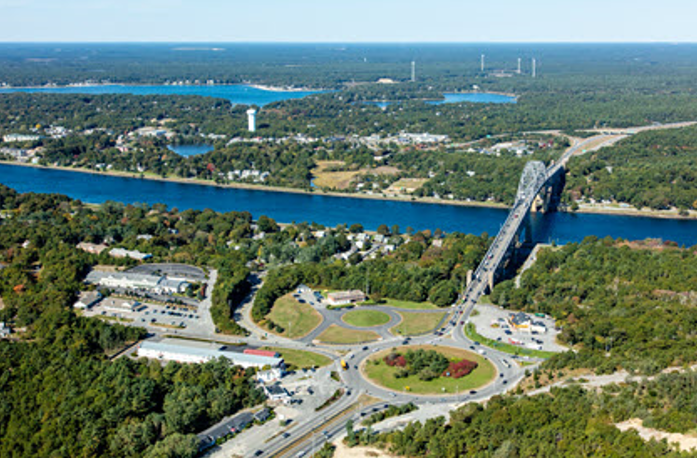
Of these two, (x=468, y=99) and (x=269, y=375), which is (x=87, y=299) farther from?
(x=468, y=99)

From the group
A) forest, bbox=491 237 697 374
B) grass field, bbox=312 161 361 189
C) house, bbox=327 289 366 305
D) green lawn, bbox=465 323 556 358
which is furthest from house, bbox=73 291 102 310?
grass field, bbox=312 161 361 189

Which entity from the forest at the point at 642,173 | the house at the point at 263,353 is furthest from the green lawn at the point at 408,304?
the forest at the point at 642,173

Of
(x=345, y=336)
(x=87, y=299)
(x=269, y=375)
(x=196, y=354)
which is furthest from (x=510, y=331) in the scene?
(x=87, y=299)

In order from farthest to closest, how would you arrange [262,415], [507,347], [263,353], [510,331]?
[510,331], [507,347], [263,353], [262,415]

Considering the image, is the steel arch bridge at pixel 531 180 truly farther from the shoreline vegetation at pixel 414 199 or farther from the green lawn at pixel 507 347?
the green lawn at pixel 507 347

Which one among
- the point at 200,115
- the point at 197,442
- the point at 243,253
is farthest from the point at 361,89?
the point at 197,442

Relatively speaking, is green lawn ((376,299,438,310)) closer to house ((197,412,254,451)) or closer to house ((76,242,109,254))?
house ((197,412,254,451))
